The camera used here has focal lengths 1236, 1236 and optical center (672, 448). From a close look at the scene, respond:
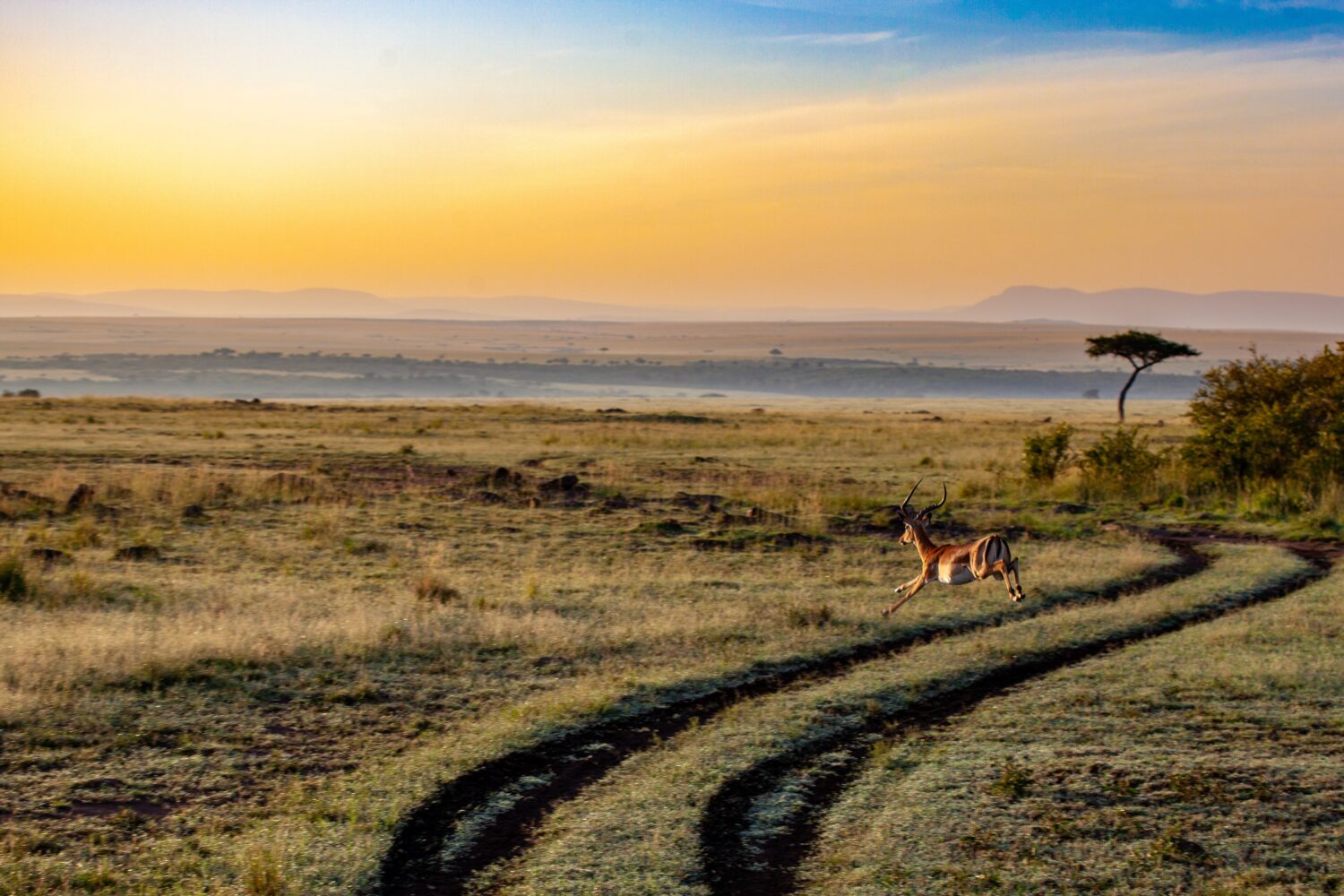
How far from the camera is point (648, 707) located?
37.0 ft

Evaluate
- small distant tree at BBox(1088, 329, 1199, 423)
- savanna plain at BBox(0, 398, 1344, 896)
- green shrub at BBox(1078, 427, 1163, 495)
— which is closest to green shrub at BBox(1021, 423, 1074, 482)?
green shrub at BBox(1078, 427, 1163, 495)

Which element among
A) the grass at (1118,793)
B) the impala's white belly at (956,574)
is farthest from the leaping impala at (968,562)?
the grass at (1118,793)

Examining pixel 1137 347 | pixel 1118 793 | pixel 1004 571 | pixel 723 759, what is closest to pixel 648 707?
pixel 723 759

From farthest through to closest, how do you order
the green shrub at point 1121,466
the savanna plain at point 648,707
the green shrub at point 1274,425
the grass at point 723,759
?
the green shrub at point 1121,466 → the green shrub at point 1274,425 → the savanna plain at point 648,707 → the grass at point 723,759

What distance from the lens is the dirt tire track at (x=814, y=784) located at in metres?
7.49

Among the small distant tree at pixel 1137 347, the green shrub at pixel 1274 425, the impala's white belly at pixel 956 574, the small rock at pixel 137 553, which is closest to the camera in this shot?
the impala's white belly at pixel 956 574

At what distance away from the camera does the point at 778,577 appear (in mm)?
18953

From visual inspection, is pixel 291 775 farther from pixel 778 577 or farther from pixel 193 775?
pixel 778 577

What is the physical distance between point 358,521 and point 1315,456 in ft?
67.1

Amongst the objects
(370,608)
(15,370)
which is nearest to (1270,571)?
(370,608)

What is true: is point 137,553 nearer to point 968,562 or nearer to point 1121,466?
point 968,562

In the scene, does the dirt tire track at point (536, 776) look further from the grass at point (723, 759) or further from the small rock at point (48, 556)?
the small rock at point (48, 556)

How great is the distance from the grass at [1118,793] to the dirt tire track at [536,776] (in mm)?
1952

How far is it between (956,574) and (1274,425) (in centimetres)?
1795
